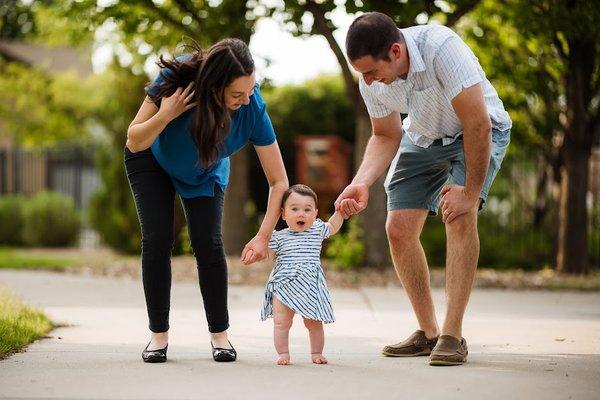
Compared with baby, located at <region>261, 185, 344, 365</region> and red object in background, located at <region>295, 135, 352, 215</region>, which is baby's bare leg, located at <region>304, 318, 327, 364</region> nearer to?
baby, located at <region>261, 185, 344, 365</region>

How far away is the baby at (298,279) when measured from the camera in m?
4.44

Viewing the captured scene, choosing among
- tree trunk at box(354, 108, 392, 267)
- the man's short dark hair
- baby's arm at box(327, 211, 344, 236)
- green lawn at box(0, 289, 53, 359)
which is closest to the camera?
the man's short dark hair

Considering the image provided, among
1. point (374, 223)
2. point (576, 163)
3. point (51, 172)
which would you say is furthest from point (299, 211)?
point (51, 172)

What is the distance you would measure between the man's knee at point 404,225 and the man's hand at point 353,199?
0.69 feet

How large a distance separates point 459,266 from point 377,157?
0.70 m

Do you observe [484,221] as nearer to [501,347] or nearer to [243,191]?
[243,191]

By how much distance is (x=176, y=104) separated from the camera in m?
4.15

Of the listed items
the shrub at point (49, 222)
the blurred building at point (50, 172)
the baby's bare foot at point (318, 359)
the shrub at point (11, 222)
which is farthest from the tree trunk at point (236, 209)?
the baby's bare foot at point (318, 359)

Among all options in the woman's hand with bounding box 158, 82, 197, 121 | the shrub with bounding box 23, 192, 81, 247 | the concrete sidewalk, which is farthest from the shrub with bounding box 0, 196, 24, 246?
the woman's hand with bounding box 158, 82, 197, 121

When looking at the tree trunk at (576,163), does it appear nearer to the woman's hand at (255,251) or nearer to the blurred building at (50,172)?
the woman's hand at (255,251)

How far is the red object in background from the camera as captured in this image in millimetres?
13000

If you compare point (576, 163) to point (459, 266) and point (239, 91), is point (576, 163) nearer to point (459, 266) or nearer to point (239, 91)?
point (459, 266)

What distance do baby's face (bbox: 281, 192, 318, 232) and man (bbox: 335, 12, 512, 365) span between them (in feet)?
0.47

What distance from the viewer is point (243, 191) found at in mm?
12273
